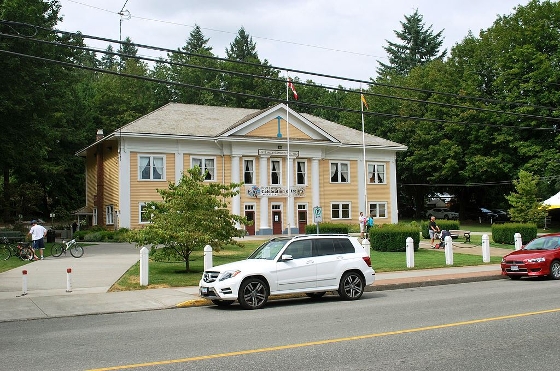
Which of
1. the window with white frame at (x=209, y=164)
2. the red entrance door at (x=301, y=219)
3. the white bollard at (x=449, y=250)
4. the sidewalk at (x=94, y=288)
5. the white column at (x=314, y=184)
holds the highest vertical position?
the window with white frame at (x=209, y=164)

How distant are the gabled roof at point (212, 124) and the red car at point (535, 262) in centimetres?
2810

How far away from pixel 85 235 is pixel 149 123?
368 inches

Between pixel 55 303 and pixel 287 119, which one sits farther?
pixel 287 119

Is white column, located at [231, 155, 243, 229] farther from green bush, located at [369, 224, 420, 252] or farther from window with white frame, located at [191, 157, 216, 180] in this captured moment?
green bush, located at [369, 224, 420, 252]

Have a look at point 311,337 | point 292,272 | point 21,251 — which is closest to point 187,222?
point 292,272

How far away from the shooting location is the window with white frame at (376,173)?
5256 centimetres

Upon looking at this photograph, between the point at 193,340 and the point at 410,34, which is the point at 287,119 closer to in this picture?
the point at 193,340

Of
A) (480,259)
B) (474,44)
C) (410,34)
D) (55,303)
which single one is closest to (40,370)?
(55,303)

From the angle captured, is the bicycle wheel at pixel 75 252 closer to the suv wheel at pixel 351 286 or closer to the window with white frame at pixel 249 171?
the suv wheel at pixel 351 286

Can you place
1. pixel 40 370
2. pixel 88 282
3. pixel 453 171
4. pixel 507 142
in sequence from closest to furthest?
pixel 40 370, pixel 88 282, pixel 507 142, pixel 453 171

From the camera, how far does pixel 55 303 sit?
615 inches

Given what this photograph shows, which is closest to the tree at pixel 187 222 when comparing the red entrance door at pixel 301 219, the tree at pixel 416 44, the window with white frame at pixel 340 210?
the red entrance door at pixel 301 219

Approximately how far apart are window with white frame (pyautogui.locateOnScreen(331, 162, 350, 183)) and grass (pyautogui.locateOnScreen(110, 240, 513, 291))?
65.0ft

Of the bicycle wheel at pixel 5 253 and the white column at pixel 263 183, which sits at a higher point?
the white column at pixel 263 183
